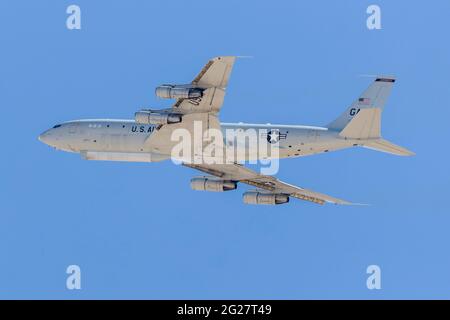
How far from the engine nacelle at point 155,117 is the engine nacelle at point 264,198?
35.7 ft

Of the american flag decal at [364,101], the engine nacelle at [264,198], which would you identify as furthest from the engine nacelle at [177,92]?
the engine nacelle at [264,198]

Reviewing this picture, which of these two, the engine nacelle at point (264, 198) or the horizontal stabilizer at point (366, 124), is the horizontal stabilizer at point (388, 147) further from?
the engine nacelle at point (264, 198)

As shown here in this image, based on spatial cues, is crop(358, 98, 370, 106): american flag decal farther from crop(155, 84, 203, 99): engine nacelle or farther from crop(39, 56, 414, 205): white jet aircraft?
crop(155, 84, 203, 99): engine nacelle

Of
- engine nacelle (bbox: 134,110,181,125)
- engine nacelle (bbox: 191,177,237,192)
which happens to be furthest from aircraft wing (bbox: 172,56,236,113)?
engine nacelle (bbox: 191,177,237,192)

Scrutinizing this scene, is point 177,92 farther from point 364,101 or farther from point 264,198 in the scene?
point 264,198

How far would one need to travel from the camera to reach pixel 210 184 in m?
89.7

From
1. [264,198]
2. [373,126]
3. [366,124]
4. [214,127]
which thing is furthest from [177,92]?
[264,198]

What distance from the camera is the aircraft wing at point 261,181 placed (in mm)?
89625

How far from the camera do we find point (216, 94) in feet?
261

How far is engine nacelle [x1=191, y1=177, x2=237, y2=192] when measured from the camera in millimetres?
89688

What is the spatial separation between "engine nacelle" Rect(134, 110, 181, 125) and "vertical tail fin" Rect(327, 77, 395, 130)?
10.7 metres

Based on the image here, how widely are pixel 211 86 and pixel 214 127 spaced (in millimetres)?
4015

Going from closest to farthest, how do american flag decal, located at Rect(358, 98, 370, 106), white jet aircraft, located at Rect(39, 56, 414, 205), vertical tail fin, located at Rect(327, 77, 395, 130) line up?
white jet aircraft, located at Rect(39, 56, 414, 205), vertical tail fin, located at Rect(327, 77, 395, 130), american flag decal, located at Rect(358, 98, 370, 106)

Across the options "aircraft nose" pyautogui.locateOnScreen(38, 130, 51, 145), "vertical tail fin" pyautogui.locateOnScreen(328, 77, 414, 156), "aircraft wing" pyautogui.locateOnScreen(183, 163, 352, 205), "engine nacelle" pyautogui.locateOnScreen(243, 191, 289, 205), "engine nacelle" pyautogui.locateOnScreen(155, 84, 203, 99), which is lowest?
"engine nacelle" pyautogui.locateOnScreen(243, 191, 289, 205)
